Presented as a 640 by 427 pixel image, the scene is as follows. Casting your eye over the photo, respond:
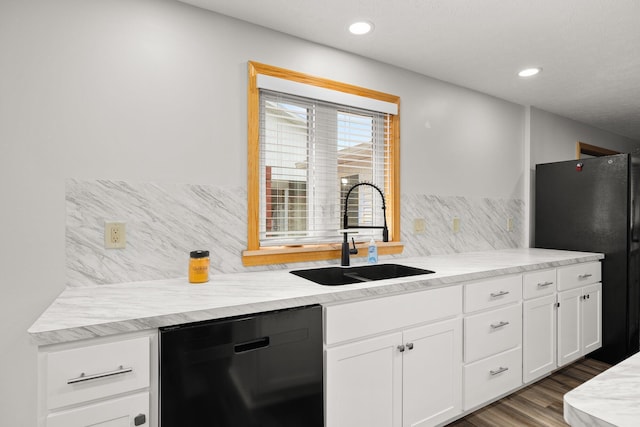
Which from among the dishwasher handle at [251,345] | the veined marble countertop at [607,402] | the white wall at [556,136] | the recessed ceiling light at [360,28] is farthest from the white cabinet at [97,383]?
the white wall at [556,136]

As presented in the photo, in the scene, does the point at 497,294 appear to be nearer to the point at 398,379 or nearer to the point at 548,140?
the point at 398,379

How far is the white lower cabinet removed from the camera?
1.49 meters

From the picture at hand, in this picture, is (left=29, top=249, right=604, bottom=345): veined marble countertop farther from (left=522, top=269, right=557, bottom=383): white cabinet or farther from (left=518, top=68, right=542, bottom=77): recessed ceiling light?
(left=518, top=68, right=542, bottom=77): recessed ceiling light

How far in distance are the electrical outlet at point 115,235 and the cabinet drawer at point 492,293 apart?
181 cm

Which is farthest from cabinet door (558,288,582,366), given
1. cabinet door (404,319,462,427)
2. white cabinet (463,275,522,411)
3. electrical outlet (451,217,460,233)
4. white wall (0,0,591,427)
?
white wall (0,0,591,427)

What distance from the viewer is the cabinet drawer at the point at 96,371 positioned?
39.2 inches

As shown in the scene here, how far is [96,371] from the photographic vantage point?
1.04 meters

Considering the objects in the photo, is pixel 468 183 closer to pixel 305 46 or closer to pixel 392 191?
pixel 392 191

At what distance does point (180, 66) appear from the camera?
171 centimetres

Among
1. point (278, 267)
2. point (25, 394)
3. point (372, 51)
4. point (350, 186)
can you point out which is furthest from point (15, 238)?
point (372, 51)

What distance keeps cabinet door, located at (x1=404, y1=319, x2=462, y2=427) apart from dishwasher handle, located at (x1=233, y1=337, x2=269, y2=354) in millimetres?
745

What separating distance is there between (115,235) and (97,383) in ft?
2.33

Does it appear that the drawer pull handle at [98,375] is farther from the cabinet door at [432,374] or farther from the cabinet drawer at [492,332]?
the cabinet drawer at [492,332]

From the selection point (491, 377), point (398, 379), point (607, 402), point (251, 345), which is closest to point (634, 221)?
point (491, 377)
